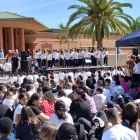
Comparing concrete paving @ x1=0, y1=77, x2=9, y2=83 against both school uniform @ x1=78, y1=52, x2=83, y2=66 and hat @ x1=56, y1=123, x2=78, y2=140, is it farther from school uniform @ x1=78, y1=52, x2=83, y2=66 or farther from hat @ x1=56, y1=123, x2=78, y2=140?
hat @ x1=56, y1=123, x2=78, y2=140

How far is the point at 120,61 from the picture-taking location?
28328 millimetres

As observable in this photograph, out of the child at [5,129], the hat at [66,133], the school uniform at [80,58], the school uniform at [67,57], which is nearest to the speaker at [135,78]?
the child at [5,129]

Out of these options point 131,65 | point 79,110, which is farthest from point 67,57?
point 79,110

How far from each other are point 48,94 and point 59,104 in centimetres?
142

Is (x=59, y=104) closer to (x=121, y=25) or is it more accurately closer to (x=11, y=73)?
(x=11, y=73)

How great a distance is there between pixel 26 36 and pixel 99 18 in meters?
10.5

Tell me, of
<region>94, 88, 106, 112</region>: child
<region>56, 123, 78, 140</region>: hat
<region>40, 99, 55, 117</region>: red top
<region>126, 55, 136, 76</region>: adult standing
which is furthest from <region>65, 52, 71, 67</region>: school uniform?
<region>56, 123, 78, 140</region>: hat

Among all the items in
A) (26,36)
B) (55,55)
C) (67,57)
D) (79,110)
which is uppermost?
(26,36)

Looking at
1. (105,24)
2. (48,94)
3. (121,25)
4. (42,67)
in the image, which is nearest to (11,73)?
(42,67)

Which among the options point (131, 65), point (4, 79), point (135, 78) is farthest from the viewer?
point (4, 79)

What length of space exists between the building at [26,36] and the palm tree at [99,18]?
3.79m

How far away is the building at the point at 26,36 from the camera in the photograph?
2706cm

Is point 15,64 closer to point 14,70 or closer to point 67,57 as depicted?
point 14,70

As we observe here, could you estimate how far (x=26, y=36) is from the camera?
1342 inches
